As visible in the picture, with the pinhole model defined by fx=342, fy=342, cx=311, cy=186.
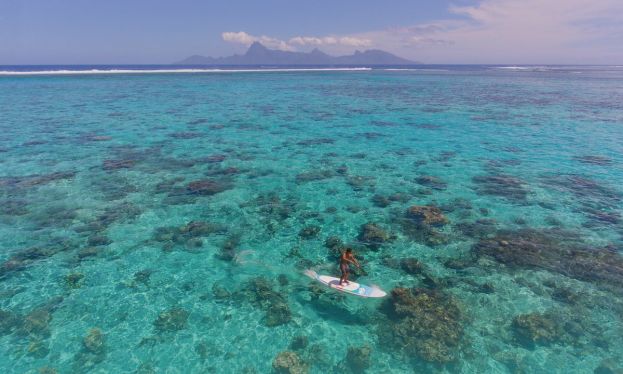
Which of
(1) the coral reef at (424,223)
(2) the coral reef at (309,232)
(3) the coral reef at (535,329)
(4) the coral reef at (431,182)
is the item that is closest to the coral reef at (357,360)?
(3) the coral reef at (535,329)

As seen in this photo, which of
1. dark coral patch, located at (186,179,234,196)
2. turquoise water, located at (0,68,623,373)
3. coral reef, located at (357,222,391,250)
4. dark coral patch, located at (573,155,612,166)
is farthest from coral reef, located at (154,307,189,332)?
dark coral patch, located at (573,155,612,166)

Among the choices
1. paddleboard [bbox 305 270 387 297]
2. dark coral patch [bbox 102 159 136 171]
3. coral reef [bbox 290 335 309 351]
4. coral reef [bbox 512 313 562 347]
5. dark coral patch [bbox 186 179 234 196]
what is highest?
dark coral patch [bbox 102 159 136 171]

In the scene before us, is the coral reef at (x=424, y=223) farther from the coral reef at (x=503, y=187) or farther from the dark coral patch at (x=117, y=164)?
the dark coral patch at (x=117, y=164)

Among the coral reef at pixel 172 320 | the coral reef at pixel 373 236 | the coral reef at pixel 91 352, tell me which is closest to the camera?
the coral reef at pixel 91 352

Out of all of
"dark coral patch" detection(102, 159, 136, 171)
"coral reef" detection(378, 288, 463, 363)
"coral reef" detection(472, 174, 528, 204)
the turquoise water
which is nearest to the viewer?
"coral reef" detection(378, 288, 463, 363)

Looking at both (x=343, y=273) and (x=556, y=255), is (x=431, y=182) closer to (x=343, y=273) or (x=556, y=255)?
(x=556, y=255)

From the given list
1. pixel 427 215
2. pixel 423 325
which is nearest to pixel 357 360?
pixel 423 325

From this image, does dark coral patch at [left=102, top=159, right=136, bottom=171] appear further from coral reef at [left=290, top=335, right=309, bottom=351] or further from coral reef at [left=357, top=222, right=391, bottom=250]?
coral reef at [left=290, top=335, right=309, bottom=351]

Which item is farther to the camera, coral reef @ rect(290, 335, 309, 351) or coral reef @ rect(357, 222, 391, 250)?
coral reef @ rect(357, 222, 391, 250)
